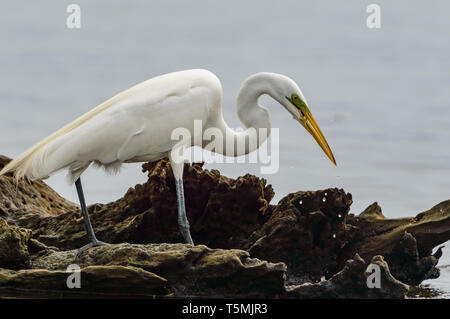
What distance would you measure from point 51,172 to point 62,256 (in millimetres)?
1112

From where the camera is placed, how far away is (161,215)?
9.86 meters

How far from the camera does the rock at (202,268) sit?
7.98 metres

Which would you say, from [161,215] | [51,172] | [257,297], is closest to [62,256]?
[51,172]

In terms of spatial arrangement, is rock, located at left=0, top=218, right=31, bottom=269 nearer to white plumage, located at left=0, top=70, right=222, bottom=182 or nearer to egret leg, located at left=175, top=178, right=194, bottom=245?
white plumage, located at left=0, top=70, right=222, bottom=182

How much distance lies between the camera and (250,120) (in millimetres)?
9594

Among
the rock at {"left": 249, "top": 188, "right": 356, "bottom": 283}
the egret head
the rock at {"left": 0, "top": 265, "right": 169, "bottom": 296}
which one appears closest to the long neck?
the egret head

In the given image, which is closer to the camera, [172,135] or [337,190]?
[172,135]

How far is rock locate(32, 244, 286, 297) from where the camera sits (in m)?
7.98

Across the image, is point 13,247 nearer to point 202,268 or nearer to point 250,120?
point 202,268

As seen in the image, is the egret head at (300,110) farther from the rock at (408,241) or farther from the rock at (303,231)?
the rock at (408,241)

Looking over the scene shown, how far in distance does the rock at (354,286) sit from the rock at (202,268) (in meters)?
0.36

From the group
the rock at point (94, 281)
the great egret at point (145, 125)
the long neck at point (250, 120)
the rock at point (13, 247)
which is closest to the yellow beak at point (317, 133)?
the great egret at point (145, 125)
